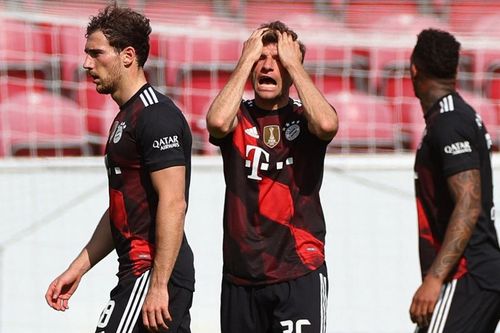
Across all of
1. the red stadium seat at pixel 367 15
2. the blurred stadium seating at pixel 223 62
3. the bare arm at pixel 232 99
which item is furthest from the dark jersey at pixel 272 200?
the red stadium seat at pixel 367 15

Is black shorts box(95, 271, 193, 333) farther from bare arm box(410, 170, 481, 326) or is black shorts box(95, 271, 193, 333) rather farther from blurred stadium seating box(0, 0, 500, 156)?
blurred stadium seating box(0, 0, 500, 156)

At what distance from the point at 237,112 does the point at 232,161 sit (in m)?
0.22

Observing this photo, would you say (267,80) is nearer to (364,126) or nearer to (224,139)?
(224,139)

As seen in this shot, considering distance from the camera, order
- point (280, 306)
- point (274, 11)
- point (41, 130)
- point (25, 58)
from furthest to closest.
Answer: point (274, 11) → point (25, 58) → point (41, 130) → point (280, 306)

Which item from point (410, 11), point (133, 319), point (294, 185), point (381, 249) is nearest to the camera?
point (133, 319)

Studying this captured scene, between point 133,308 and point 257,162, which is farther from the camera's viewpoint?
point 257,162

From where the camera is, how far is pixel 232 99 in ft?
14.6

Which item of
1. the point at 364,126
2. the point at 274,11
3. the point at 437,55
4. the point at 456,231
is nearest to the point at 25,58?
the point at 274,11

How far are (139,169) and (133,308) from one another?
0.56 meters

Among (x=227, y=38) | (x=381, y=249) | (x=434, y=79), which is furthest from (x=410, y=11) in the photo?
(x=434, y=79)

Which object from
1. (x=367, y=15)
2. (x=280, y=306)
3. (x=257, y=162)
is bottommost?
(x=280, y=306)

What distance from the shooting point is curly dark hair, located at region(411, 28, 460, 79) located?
4.49 metres

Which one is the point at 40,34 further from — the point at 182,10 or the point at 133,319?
the point at 133,319

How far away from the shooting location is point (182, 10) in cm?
852
